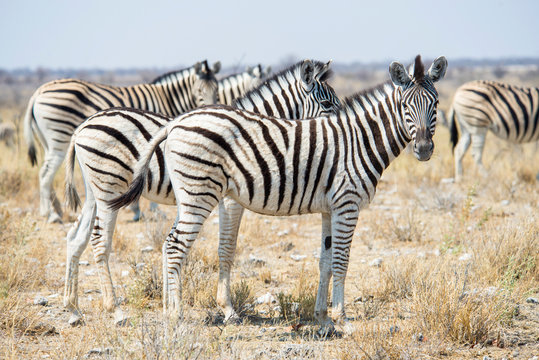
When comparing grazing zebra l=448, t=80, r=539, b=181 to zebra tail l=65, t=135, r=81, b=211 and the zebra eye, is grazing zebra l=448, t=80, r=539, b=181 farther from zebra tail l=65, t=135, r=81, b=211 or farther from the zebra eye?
zebra tail l=65, t=135, r=81, b=211

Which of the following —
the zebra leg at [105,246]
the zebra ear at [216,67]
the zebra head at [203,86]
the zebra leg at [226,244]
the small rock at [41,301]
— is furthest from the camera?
the zebra ear at [216,67]

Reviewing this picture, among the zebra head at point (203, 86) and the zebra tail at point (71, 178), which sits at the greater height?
the zebra head at point (203, 86)

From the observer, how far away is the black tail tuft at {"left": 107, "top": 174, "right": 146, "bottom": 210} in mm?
4574

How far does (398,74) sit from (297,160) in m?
1.25

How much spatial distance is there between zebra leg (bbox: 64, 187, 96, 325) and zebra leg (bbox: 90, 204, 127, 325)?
135 mm

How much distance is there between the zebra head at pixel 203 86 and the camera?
10.3 metres

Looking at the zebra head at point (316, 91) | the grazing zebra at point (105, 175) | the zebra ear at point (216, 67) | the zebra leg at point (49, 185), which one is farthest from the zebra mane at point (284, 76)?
the zebra ear at point (216, 67)

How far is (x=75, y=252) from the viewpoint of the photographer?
5176 mm

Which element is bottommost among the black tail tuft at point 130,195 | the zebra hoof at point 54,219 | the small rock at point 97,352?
the small rock at point 97,352

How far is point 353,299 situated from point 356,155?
1.90m

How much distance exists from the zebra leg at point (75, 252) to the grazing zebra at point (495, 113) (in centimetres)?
901

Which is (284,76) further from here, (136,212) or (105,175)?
(136,212)

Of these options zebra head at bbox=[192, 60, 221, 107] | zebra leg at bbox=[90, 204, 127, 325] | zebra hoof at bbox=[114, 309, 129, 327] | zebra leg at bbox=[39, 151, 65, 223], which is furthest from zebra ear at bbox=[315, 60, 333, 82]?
zebra leg at bbox=[39, 151, 65, 223]

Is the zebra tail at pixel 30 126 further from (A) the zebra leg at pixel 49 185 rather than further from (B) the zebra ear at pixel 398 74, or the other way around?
(B) the zebra ear at pixel 398 74
